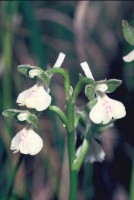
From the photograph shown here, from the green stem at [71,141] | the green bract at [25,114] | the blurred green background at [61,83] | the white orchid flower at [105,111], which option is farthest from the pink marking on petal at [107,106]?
the blurred green background at [61,83]

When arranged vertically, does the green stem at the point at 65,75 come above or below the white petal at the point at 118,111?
above

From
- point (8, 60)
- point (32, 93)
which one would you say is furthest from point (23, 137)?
point (8, 60)

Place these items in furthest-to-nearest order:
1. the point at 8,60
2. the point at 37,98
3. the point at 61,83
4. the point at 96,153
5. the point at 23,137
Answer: the point at 61,83
the point at 8,60
the point at 96,153
the point at 23,137
the point at 37,98

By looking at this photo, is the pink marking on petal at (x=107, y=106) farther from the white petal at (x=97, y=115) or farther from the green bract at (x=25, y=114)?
the green bract at (x=25, y=114)

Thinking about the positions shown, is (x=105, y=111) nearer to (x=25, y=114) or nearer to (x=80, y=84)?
(x=80, y=84)

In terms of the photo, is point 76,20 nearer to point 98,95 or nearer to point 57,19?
point 57,19

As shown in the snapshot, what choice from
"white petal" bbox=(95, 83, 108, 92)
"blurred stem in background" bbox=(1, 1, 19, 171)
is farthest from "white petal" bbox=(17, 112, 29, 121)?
"blurred stem in background" bbox=(1, 1, 19, 171)

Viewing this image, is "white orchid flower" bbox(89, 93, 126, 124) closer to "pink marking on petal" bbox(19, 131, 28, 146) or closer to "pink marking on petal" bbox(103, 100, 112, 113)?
"pink marking on petal" bbox(103, 100, 112, 113)
